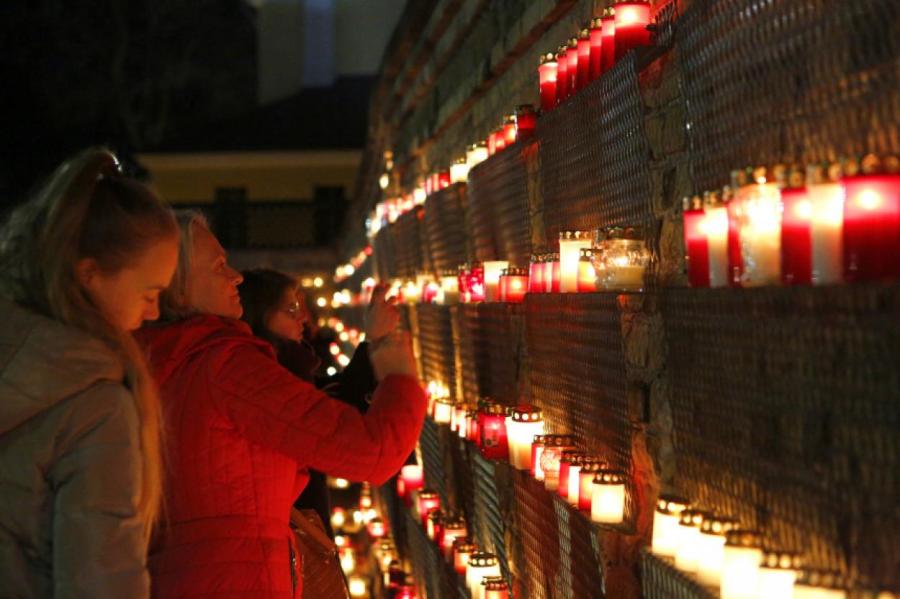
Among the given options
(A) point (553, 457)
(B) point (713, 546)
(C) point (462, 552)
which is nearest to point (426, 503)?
(C) point (462, 552)

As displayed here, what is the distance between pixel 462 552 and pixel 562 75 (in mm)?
2423

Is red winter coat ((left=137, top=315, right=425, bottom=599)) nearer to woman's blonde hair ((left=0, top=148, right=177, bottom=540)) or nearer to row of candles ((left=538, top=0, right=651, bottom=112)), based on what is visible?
woman's blonde hair ((left=0, top=148, right=177, bottom=540))

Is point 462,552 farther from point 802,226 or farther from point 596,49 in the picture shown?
point 802,226

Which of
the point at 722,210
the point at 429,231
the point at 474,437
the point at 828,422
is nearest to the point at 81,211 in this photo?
the point at 722,210

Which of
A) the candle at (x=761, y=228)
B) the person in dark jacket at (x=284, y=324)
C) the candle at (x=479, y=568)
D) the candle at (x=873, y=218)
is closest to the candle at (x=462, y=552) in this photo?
the candle at (x=479, y=568)

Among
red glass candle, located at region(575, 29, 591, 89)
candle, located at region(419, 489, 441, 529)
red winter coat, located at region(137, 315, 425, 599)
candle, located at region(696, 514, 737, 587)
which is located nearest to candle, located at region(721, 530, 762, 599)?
candle, located at region(696, 514, 737, 587)

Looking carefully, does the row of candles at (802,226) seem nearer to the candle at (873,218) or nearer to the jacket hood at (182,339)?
the candle at (873,218)

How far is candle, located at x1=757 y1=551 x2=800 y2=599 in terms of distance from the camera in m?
2.34

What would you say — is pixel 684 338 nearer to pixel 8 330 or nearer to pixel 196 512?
pixel 196 512

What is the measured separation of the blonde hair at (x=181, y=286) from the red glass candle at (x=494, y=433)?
1.66 metres

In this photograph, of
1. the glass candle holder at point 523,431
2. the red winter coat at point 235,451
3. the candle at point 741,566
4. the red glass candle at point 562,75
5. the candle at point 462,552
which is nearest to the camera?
the candle at point 741,566

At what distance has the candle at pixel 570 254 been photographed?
12.3 feet

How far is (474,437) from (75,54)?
28.7 meters

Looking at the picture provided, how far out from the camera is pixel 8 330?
2465 millimetres
